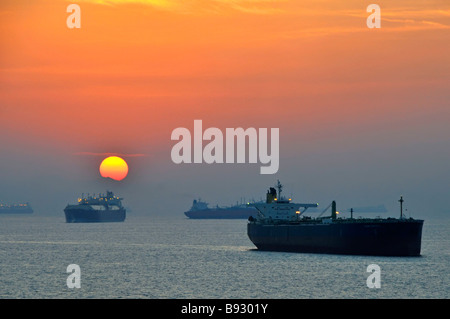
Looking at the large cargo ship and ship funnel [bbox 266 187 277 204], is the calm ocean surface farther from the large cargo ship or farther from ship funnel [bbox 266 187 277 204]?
ship funnel [bbox 266 187 277 204]

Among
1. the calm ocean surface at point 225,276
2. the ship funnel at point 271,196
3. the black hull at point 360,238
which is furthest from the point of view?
the ship funnel at point 271,196

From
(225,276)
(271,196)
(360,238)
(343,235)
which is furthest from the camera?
(271,196)

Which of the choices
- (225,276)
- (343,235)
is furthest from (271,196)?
(225,276)

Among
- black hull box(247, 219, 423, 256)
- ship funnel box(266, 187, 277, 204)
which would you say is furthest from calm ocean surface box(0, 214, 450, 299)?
ship funnel box(266, 187, 277, 204)

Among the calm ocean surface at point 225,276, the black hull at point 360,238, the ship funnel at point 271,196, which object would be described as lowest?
the calm ocean surface at point 225,276

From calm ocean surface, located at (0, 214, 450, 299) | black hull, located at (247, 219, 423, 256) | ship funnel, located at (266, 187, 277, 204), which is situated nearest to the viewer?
calm ocean surface, located at (0, 214, 450, 299)

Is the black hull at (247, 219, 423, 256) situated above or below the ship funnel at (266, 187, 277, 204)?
below

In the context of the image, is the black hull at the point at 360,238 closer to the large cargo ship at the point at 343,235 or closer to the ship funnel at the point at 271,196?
the large cargo ship at the point at 343,235

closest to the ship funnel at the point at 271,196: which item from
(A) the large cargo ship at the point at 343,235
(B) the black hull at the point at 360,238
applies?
(A) the large cargo ship at the point at 343,235

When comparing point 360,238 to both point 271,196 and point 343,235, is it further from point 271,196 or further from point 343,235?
point 271,196
